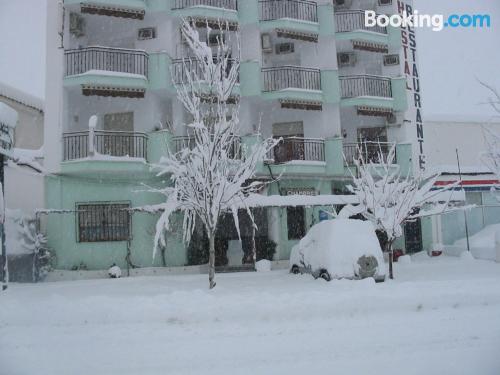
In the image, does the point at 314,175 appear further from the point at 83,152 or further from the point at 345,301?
the point at 345,301

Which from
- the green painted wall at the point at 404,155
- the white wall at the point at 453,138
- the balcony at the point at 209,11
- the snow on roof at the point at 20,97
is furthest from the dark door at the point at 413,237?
the snow on roof at the point at 20,97

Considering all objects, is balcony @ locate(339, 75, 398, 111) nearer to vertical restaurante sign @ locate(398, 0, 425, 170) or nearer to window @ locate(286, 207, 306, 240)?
vertical restaurante sign @ locate(398, 0, 425, 170)

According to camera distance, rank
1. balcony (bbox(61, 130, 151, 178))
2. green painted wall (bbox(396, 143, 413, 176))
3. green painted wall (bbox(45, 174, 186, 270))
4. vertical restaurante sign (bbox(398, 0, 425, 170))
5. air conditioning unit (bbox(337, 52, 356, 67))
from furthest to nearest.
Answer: air conditioning unit (bbox(337, 52, 356, 67)), vertical restaurante sign (bbox(398, 0, 425, 170)), green painted wall (bbox(396, 143, 413, 176)), green painted wall (bbox(45, 174, 186, 270)), balcony (bbox(61, 130, 151, 178))

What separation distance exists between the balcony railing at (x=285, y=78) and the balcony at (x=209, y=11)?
99.1 inches

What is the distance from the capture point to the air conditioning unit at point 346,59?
21.4 m

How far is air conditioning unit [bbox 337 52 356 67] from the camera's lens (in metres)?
21.4

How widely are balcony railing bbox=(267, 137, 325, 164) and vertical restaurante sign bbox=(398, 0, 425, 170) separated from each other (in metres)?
5.84

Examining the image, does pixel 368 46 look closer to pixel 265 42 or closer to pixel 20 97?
pixel 265 42

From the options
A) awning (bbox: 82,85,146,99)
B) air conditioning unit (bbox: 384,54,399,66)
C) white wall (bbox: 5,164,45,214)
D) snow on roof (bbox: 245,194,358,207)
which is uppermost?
air conditioning unit (bbox: 384,54,399,66)

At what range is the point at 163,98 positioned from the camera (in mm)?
Result: 17984

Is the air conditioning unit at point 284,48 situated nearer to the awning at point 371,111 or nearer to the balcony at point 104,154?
the awning at point 371,111

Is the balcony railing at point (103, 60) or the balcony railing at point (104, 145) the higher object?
the balcony railing at point (103, 60)

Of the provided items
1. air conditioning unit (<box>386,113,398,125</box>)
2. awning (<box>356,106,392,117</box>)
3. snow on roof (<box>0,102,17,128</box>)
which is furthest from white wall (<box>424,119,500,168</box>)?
snow on roof (<box>0,102,17,128</box>)

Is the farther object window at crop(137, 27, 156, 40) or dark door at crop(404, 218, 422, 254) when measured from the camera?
dark door at crop(404, 218, 422, 254)
